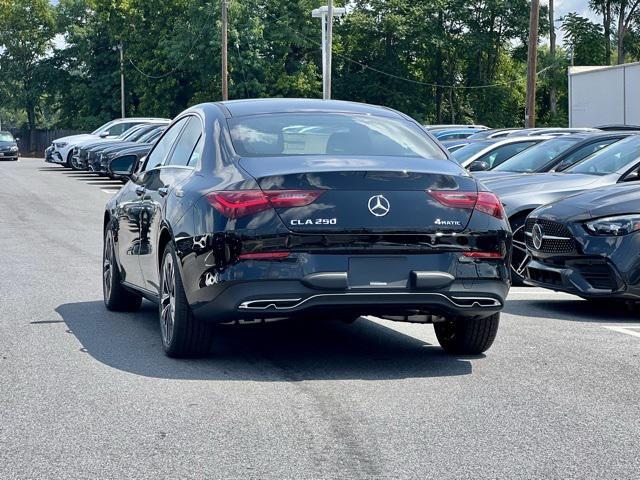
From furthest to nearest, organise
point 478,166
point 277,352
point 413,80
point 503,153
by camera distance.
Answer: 1. point 413,80
2. point 503,153
3. point 478,166
4. point 277,352

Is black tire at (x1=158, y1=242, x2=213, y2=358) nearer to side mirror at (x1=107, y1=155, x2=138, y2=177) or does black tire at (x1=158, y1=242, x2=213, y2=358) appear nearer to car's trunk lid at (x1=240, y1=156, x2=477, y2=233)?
car's trunk lid at (x1=240, y1=156, x2=477, y2=233)

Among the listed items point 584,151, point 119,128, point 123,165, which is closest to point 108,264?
point 123,165

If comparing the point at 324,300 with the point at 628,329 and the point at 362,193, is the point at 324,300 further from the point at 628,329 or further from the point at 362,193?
the point at 628,329

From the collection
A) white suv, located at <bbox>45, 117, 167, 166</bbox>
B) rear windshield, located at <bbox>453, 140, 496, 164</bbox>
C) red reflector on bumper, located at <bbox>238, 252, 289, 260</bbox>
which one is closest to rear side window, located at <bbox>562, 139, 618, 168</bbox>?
rear windshield, located at <bbox>453, 140, 496, 164</bbox>

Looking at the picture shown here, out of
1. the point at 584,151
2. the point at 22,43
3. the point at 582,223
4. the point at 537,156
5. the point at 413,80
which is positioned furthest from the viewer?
the point at 22,43

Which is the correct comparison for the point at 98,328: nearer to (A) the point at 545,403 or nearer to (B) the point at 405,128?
(B) the point at 405,128

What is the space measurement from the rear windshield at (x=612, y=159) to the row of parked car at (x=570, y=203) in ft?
0.04

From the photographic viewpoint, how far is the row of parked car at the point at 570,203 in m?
9.79

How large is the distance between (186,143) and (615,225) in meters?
3.53

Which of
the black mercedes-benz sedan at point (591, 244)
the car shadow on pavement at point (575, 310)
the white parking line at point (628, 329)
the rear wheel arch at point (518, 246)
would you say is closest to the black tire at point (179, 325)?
the white parking line at point (628, 329)

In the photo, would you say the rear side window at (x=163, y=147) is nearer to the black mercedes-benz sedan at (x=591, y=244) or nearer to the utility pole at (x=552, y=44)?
the black mercedes-benz sedan at (x=591, y=244)

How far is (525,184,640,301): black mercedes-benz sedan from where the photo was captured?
974 centimetres

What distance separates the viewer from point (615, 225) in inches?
387

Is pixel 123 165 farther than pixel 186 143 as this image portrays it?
Yes
